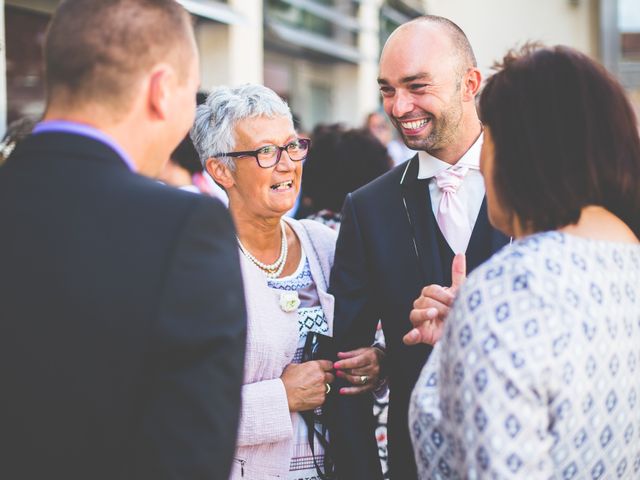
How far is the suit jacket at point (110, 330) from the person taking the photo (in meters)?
1.38

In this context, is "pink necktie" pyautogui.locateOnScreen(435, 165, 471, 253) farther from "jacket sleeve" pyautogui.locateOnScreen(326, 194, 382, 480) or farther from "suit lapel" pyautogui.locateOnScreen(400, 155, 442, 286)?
"jacket sleeve" pyautogui.locateOnScreen(326, 194, 382, 480)

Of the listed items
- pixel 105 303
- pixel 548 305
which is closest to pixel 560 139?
pixel 548 305

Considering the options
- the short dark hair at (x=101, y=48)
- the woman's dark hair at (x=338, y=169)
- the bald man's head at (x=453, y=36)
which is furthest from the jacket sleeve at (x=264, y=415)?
the woman's dark hair at (x=338, y=169)

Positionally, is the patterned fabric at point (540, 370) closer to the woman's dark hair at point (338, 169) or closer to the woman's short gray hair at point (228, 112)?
the woman's short gray hair at point (228, 112)

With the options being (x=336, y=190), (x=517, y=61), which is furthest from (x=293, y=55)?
(x=517, y=61)

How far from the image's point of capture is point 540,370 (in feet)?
4.97

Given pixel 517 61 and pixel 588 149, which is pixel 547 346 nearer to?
pixel 588 149

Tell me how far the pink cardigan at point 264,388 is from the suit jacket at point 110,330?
1.08 m

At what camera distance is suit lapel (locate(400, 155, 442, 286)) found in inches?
104

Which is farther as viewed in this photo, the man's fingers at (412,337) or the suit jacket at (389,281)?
the suit jacket at (389,281)

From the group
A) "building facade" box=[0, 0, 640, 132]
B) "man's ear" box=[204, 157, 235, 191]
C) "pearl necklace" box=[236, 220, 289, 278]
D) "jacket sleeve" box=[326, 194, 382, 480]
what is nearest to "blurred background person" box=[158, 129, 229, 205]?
"man's ear" box=[204, 157, 235, 191]

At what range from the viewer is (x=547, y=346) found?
1526mm

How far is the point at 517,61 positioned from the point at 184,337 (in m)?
1.00

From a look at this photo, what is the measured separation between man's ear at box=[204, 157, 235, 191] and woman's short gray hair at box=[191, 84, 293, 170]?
0.07ft
